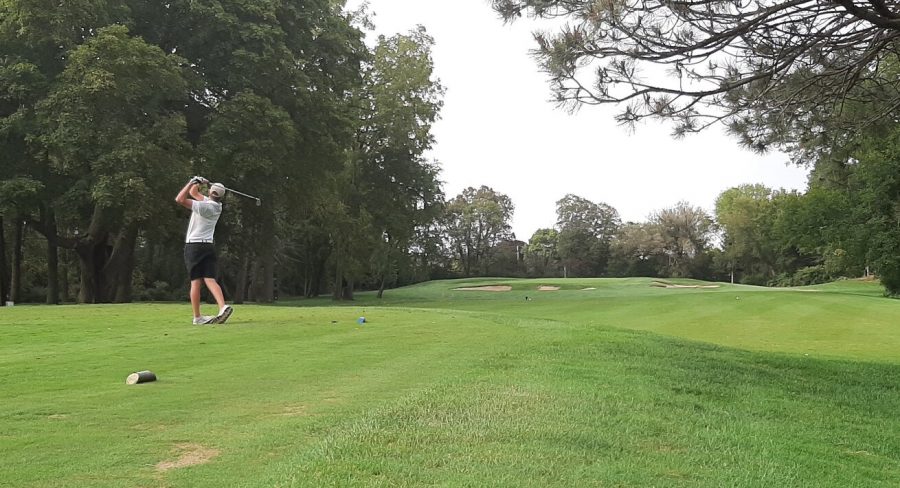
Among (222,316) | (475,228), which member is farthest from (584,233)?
(222,316)

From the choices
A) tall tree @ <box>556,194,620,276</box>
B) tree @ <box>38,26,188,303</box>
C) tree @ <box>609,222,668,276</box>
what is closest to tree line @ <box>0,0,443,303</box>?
tree @ <box>38,26,188,303</box>

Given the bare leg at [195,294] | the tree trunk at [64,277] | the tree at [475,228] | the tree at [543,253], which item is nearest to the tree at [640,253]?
the tree at [543,253]

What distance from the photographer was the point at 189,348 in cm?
723

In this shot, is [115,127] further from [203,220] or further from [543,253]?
[543,253]

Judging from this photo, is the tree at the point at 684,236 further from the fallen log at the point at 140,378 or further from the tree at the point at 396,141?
the fallen log at the point at 140,378

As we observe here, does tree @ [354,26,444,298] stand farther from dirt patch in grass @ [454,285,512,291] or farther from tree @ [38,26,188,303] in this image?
tree @ [38,26,188,303]

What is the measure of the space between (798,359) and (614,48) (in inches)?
234

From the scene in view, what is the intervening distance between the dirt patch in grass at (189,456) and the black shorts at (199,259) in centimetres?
651

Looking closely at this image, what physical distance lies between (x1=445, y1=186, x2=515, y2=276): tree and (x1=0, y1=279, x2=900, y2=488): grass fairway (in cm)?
6930

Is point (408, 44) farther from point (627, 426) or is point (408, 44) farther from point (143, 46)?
point (627, 426)

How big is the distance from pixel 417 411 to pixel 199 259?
21.1 feet

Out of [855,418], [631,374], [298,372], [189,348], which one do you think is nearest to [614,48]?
[631,374]

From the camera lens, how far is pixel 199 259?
9.61 metres

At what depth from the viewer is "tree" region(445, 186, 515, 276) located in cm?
7962
